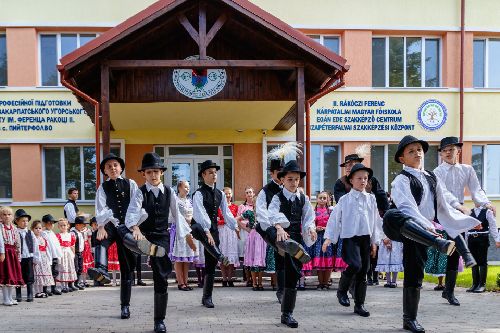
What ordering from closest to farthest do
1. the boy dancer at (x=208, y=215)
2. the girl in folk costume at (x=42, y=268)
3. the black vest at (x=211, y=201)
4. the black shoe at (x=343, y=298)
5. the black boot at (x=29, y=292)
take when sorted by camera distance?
1. the black shoe at (x=343, y=298)
2. the boy dancer at (x=208, y=215)
3. the black vest at (x=211, y=201)
4. the black boot at (x=29, y=292)
5. the girl in folk costume at (x=42, y=268)

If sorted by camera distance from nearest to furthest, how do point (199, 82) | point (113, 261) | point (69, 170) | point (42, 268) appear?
point (42, 268)
point (113, 261)
point (199, 82)
point (69, 170)

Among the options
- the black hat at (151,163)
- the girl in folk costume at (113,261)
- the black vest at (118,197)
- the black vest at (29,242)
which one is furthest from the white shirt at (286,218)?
the girl in folk costume at (113,261)

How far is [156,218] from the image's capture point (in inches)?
276

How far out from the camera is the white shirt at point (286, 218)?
6.93m

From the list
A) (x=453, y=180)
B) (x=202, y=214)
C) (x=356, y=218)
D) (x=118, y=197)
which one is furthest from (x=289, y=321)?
(x=453, y=180)

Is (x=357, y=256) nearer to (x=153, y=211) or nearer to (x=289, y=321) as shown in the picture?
(x=289, y=321)

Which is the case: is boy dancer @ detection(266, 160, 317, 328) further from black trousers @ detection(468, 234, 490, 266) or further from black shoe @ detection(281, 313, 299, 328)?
black trousers @ detection(468, 234, 490, 266)

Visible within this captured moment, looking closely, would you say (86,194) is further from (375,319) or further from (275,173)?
(375,319)

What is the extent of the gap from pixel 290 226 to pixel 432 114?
39.5 feet

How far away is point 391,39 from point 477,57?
293 cm

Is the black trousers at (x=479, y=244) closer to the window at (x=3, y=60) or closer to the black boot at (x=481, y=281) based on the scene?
the black boot at (x=481, y=281)

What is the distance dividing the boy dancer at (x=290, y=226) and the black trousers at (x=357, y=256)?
2.61ft

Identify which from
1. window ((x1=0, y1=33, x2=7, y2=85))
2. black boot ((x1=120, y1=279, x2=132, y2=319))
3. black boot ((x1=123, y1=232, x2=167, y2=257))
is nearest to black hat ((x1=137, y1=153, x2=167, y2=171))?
black boot ((x1=123, y1=232, x2=167, y2=257))

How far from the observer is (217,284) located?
11.7 meters
